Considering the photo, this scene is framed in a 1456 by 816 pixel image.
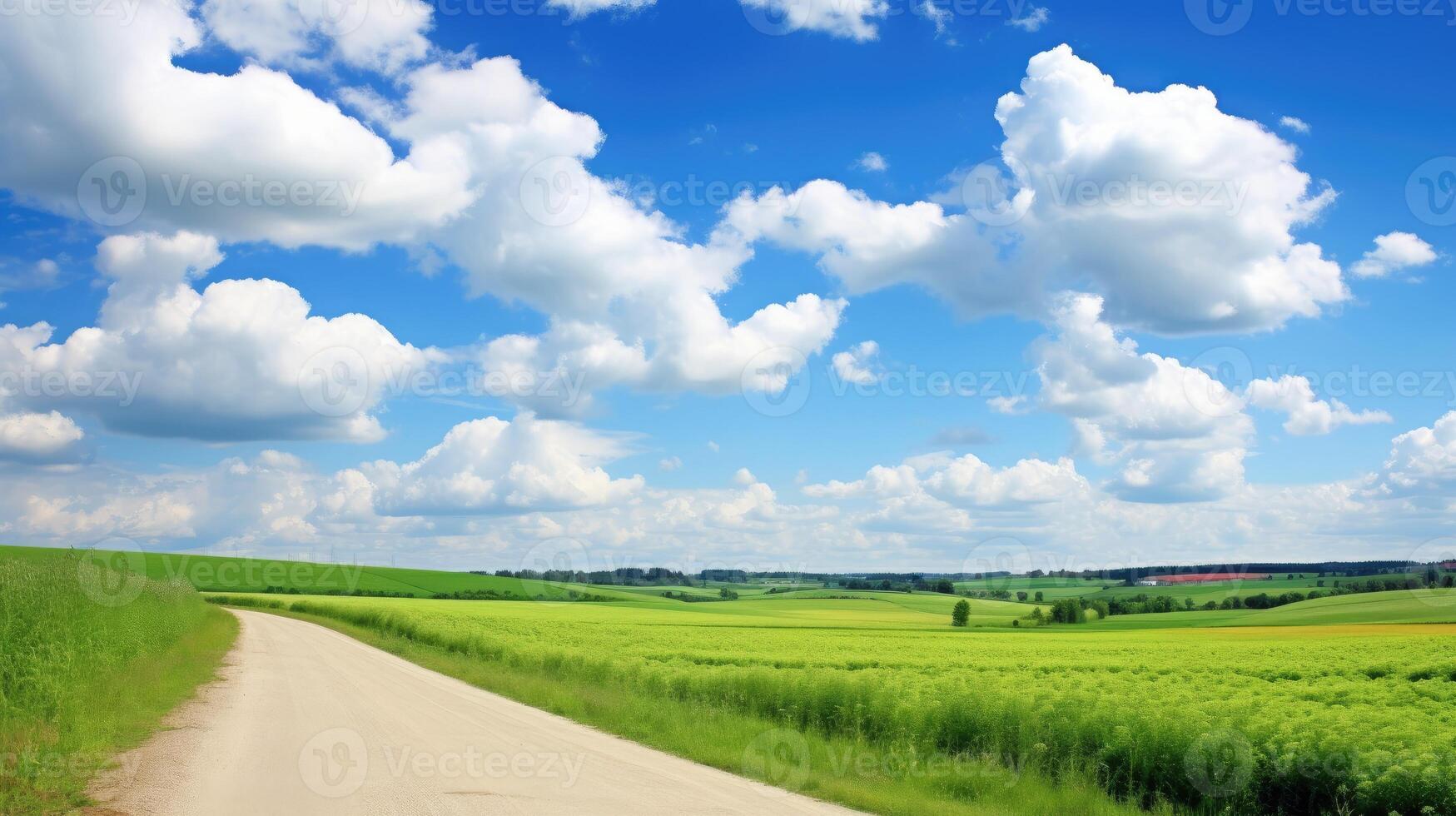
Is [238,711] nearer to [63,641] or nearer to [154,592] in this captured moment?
[63,641]

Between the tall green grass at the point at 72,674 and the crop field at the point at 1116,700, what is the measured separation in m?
10.6

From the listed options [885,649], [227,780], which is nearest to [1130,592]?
[885,649]

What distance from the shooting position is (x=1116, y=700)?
1848 cm

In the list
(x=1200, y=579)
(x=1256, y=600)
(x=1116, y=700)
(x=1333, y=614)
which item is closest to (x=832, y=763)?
(x=1116, y=700)

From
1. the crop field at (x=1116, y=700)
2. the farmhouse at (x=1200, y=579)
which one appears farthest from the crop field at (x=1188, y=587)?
→ the crop field at (x=1116, y=700)

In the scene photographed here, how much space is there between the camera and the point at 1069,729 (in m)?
16.8

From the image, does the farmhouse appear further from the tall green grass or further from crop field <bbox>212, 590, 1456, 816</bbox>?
the tall green grass

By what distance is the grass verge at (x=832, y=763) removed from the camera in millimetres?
13516

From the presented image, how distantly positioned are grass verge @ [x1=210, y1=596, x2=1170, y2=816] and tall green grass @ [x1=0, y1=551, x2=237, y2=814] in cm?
871

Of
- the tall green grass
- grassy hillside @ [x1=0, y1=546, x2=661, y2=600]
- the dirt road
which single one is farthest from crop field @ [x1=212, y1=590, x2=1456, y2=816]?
grassy hillside @ [x1=0, y1=546, x2=661, y2=600]

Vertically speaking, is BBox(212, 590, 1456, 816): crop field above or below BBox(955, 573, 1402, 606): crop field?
above

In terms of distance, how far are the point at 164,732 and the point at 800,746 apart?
11.6m

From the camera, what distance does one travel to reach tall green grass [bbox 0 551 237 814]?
41.9ft

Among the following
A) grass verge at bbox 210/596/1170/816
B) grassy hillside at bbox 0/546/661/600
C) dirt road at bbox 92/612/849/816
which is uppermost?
dirt road at bbox 92/612/849/816
